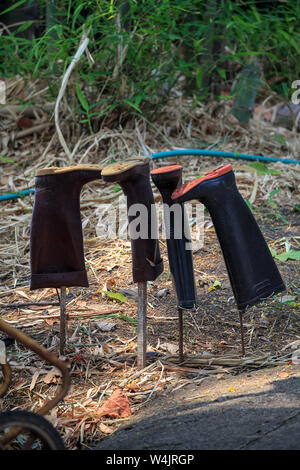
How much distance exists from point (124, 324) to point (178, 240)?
558mm

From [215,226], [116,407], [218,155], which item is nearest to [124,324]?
[116,407]

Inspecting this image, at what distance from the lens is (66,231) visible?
171 cm

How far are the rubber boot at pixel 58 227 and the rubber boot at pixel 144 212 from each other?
0.12m

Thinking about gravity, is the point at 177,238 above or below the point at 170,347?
above

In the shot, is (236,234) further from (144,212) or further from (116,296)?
(116,296)

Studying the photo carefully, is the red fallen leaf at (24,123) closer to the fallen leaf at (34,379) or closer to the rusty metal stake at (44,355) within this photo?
the fallen leaf at (34,379)

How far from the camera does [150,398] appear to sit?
1610 millimetres

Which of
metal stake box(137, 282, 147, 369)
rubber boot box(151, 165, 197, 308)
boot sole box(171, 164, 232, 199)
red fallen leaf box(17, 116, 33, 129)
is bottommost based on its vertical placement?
metal stake box(137, 282, 147, 369)

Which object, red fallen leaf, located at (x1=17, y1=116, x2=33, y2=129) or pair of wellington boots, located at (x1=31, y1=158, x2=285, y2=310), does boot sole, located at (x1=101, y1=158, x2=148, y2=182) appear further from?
red fallen leaf, located at (x1=17, y1=116, x2=33, y2=129)

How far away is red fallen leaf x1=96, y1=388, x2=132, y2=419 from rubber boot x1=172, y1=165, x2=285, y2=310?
45 cm

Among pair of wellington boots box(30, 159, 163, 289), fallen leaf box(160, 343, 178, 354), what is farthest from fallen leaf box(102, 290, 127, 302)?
pair of wellington boots box(30, 159, 163, 289)

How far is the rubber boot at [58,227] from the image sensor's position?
169cm

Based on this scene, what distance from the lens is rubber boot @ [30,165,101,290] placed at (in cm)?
169

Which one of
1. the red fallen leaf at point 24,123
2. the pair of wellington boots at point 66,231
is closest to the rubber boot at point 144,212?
the pair of wellington boots at point 66,231
